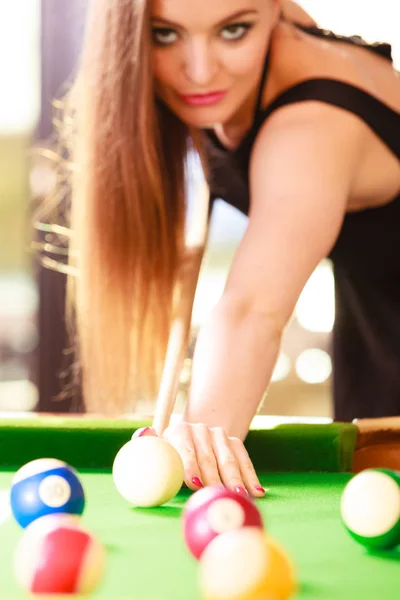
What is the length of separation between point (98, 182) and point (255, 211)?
1.92ft

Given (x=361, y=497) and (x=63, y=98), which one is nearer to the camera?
(x=361, y=497)

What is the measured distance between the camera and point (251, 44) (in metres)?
1.97

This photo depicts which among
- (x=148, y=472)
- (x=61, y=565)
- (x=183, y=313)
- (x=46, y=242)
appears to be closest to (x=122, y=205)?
(x=183, y=313)

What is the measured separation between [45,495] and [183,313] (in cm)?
115

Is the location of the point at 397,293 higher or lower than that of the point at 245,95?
lower

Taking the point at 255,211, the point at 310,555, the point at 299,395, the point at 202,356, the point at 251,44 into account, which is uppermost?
the point at 251,44

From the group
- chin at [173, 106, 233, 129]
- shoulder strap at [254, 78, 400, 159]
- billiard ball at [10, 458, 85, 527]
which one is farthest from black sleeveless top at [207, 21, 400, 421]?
billiard ball at [10, 458, 85, 527]

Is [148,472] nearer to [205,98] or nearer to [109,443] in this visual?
[109,443]

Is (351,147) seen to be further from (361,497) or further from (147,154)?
(361,497)

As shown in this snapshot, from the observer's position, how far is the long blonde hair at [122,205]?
202cm

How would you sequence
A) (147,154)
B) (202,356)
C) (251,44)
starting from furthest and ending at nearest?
(147,154), (251,44), (202,356)

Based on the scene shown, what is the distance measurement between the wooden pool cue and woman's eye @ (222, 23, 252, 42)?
2.26ft

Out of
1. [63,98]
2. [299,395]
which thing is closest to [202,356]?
[63,98]

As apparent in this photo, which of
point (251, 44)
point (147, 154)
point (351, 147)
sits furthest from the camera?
point (147, 154)
